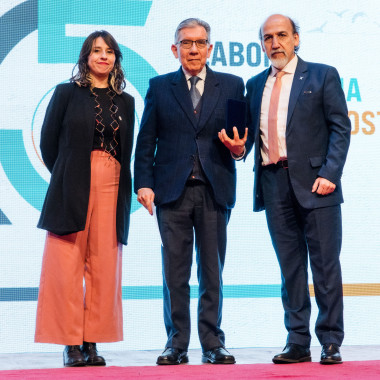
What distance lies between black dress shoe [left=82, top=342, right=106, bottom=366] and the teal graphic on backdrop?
1.06 m

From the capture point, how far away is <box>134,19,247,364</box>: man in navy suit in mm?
3178

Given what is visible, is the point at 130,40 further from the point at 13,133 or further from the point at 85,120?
the point at 85,120

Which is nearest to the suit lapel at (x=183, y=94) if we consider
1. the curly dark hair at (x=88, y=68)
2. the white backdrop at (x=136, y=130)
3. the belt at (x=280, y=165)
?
the curly dark hair at (x=88, y=68)

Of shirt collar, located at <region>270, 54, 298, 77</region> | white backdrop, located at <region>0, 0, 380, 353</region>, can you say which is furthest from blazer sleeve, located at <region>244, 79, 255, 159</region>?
white backdrop, located at <region>0, 0, 380, 353</region>

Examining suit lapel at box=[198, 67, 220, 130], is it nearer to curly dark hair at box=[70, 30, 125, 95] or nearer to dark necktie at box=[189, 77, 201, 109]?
dark necktie at box=[189, 77, 201, 109]

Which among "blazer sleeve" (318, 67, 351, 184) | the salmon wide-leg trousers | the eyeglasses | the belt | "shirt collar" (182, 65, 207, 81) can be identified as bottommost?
the salmon wide-leg trousers

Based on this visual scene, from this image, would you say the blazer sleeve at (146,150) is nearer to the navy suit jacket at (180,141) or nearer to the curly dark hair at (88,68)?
the navy suit jacket at (180,141)

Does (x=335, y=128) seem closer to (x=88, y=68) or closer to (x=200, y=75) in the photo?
(x=200, y=75)

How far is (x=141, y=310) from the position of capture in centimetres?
407

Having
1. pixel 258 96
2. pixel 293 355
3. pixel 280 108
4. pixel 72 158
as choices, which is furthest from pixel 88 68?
pixel 293 355

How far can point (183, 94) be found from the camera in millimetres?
3254

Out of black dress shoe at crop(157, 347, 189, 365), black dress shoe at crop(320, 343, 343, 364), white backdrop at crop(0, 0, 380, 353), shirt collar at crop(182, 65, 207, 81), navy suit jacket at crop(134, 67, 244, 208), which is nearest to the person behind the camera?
black dress shoe at crop(320, 343, 343, 364)

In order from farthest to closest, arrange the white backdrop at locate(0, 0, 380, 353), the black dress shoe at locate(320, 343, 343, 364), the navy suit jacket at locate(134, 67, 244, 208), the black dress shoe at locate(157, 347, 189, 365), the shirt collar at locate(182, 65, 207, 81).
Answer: the white backdrop at locate(0, 0, 380, 353)
the shirt collar at locate(182, 65, 207, 81)
the navy suit jacket at locate(134, 67, 244, 208)
the black dress shoe at locate(157, 347, 189, 365)
the black dress shoe at locate(320, 343, 343, 364)

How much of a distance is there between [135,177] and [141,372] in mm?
897
